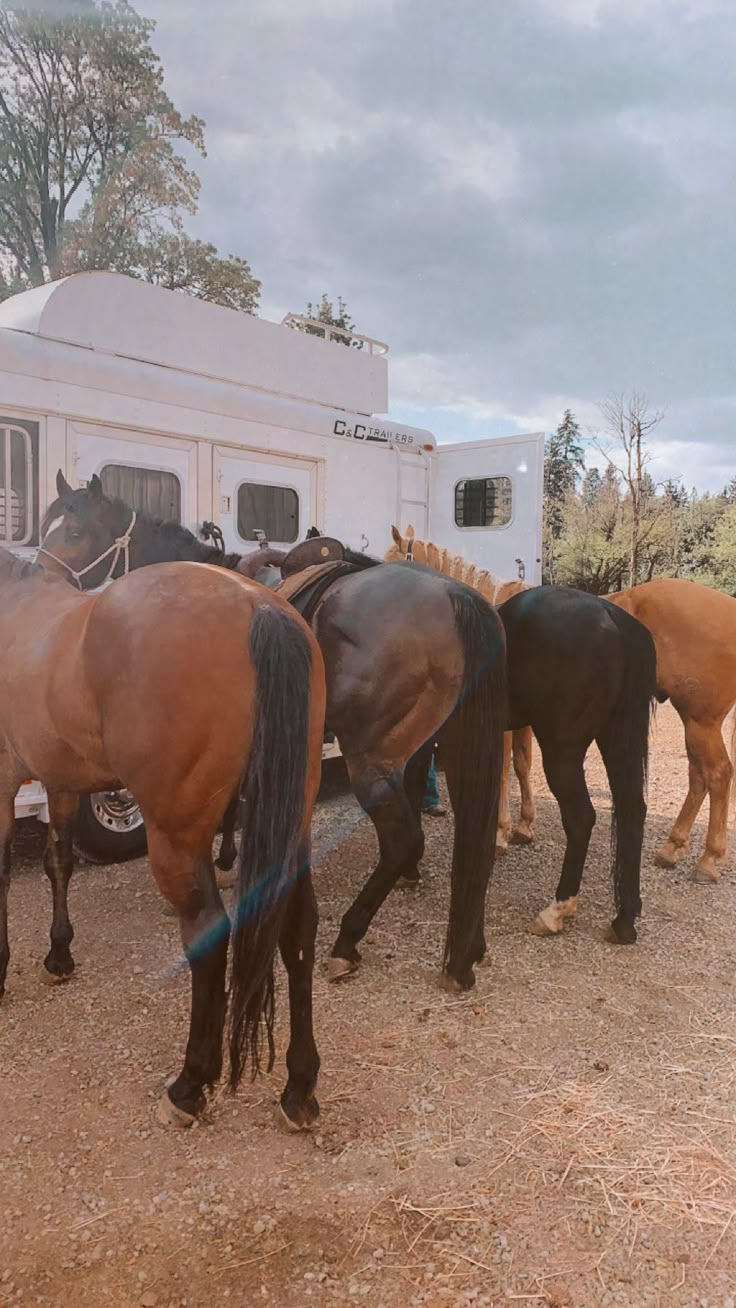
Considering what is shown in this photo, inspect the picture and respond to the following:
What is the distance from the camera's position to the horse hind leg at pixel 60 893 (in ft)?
10.6

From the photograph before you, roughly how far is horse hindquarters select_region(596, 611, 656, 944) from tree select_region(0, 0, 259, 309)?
15229mm

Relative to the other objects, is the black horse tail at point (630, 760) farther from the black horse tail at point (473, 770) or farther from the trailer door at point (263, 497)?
the trailer door at point (263, 497)

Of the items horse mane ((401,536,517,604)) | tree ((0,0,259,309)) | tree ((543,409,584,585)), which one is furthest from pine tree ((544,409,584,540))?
horse mane ((401,536,517,604))

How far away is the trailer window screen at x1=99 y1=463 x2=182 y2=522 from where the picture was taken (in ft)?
Answer: 15.6

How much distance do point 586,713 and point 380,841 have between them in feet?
3.95

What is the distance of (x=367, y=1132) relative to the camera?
2359mm

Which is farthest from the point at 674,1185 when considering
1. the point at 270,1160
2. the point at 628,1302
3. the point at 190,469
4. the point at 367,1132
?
the point at 190,469

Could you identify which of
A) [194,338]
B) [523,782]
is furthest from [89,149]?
[523,782]

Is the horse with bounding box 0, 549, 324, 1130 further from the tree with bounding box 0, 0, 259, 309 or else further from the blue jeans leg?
the tree with bounding box 0, 0, 259, 309

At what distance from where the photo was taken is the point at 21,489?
4.36 metres

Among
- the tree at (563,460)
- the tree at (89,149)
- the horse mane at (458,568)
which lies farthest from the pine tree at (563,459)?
the horse mane at (458,568)

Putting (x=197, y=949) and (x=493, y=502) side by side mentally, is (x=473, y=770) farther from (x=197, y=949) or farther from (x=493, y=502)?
(x=493, y=502)

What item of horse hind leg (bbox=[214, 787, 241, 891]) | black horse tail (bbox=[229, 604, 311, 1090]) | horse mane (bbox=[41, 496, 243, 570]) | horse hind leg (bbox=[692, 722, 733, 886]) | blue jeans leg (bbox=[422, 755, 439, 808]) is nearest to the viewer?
black horse tail (bbox=[229, 604, 311, 1090])

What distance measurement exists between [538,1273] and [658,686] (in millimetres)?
3596
